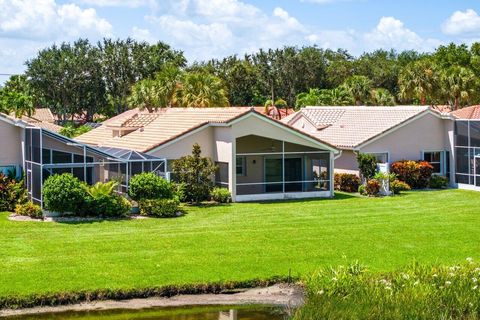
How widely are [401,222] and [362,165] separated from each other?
10.9 metres

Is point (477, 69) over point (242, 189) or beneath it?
over

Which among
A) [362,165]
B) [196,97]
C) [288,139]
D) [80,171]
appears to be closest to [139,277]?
[80,171]

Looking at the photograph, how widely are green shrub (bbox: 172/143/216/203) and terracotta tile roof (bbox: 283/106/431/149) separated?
1006cm

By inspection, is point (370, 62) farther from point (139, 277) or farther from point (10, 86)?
point (139, 277)

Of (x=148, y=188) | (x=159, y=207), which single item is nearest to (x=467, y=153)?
(x=148, y=188)

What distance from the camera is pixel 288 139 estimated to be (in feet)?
136

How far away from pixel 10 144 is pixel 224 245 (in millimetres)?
14426

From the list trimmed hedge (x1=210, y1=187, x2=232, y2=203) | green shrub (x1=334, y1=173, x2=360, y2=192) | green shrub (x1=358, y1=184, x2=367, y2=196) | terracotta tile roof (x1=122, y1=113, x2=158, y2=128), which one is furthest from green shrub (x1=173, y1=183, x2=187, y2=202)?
green shrub (x1=334, y1=173, x2=360, y2=192)

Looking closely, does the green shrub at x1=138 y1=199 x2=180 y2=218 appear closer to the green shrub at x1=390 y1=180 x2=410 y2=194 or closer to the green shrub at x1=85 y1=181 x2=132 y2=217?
the green shrub at x1=85 y1=181 x2=132 y2=217

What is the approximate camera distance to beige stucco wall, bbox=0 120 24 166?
124ft

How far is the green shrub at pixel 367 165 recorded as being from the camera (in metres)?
43.7

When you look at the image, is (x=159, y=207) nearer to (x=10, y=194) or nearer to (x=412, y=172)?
(x=10, y=194)

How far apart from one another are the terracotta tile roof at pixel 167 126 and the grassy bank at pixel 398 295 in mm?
20031

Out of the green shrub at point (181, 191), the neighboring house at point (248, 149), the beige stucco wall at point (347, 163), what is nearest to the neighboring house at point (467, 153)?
the beige stucco wall at point (347, 163)
